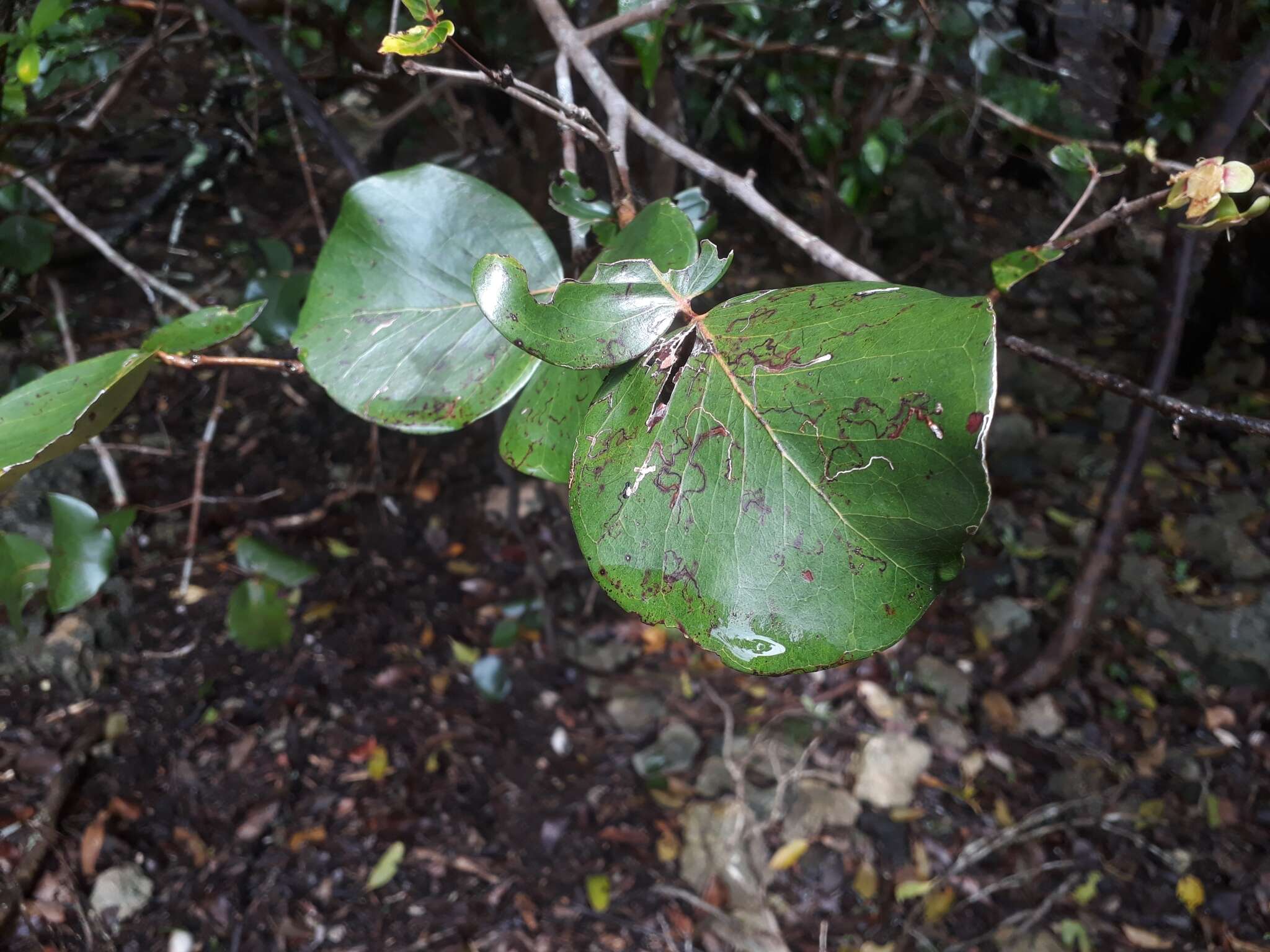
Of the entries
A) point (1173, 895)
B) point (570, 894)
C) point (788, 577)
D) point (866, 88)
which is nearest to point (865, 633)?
point (788, 577)

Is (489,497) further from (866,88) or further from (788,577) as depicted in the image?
(788,577)

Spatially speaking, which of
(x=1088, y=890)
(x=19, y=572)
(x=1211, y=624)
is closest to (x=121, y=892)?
(x=19, y=572)

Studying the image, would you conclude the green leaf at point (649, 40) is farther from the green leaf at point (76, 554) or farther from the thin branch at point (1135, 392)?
the green leaf at point (76, 554)

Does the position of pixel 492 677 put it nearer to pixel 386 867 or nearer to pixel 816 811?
pixel 386 867

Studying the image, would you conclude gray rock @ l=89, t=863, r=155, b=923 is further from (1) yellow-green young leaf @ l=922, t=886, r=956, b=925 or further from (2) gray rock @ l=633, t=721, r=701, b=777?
(1) yellow-green young leaf @ l=922, t=886, r=956, b=925

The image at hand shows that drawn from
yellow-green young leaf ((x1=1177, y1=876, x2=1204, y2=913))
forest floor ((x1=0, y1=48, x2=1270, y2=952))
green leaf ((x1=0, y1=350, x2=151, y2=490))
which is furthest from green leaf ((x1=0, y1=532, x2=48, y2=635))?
yellow-green young leaf ((x1=1177, y1=876, x2=1204, y2=913))

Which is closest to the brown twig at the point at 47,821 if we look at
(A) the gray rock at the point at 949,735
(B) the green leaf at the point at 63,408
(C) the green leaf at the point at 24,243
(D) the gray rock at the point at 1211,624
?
(C) the green leaf at the point at 24,243
